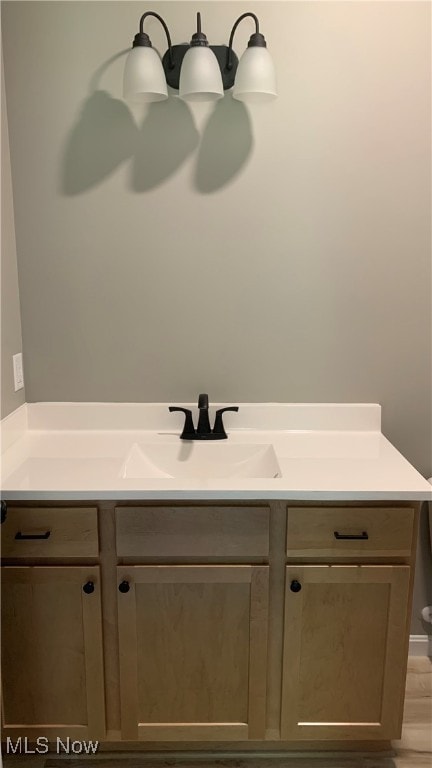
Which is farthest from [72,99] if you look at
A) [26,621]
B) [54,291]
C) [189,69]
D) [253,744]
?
[253,744]

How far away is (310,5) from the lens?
1.81m

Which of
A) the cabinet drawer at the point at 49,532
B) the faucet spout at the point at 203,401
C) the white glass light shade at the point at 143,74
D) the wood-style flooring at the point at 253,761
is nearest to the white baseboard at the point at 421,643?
the wood-style flooring at the point at 253,761

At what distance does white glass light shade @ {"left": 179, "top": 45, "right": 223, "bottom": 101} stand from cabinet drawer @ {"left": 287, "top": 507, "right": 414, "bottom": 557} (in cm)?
121

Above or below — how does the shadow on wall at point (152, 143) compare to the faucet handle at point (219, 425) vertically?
above

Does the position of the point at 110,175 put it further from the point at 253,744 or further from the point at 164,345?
the point at 253,744

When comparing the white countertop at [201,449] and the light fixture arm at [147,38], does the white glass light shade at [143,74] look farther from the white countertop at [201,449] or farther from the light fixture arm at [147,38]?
the white countertop at [201,449]

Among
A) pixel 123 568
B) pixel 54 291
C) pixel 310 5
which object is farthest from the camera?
pixel 54 291

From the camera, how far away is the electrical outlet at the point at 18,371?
6.39 feet

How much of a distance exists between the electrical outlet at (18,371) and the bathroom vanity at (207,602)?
304mm

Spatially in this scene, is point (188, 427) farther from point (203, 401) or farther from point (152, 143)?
point (152, 143)

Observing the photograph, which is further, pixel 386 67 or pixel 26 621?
pixel 386 67

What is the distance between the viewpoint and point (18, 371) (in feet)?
6.48

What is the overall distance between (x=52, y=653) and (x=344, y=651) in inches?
32.7

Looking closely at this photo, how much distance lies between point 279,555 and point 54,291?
1.13 m
